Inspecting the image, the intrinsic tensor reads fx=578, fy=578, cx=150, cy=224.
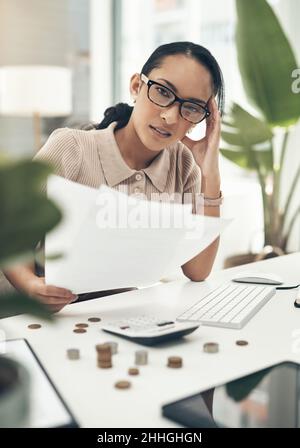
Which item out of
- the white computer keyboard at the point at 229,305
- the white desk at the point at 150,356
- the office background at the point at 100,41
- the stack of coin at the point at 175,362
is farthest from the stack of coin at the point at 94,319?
the office background at the point at 100,41

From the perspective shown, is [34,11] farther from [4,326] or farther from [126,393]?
Result: [126,393]

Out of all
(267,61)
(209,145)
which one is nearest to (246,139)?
(267,61)

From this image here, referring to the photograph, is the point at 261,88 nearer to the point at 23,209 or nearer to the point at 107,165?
the point at 107,165

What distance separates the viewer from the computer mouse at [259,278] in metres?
1.24

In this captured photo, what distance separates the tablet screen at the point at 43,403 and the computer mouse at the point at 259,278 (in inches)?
24.5

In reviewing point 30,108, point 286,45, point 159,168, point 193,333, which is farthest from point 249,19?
point 193,333

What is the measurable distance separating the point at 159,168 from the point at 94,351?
27.3 inches

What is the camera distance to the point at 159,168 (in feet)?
4.65

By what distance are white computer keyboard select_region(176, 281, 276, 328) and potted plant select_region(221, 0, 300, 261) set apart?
135 centimetres

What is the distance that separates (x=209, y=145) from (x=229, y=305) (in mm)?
544

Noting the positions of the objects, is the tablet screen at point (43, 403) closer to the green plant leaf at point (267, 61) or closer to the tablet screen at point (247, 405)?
the tablet screen at point (247, 405)

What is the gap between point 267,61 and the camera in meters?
2.38

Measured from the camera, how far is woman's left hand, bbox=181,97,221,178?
141cm
